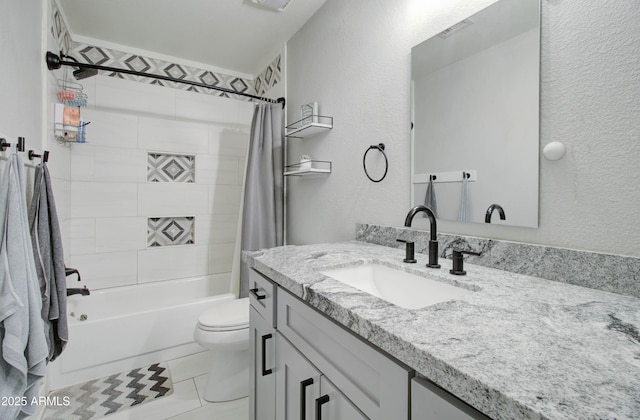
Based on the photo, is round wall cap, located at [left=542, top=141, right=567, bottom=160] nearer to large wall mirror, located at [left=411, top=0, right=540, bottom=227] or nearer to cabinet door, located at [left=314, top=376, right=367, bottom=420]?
large wall mirror, located at [left=411, top=0, right=540, bottom=227]

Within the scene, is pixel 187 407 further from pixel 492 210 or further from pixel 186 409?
pixel 492 210

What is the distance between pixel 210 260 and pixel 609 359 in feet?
10.1

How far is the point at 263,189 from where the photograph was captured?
2.43 m

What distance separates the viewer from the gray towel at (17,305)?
1029 mm

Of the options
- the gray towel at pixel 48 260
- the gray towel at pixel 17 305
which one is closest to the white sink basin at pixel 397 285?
the gray towel at pixel 17 305

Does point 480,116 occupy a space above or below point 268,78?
below

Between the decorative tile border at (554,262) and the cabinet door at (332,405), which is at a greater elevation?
the decorative tile border at (554,262)

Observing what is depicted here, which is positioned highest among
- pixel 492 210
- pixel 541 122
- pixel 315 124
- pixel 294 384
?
pixel 315 124

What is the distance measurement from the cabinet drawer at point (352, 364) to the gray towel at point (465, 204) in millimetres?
721

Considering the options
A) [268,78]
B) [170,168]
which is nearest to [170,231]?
[170,168]

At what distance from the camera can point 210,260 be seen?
3.06 metres

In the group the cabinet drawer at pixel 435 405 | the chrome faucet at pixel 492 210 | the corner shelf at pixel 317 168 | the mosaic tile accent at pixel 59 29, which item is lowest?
the cabinet drawer at pixel 435 405

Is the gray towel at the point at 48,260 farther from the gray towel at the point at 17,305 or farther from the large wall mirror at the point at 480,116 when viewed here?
the large wall mirror at the point at 480,116

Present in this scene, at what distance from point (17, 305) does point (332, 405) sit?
3.78ft
